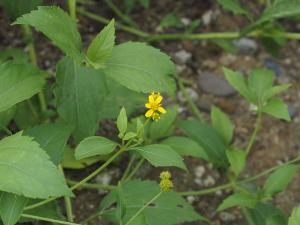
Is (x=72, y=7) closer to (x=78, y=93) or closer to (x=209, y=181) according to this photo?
(x=78, y=93)

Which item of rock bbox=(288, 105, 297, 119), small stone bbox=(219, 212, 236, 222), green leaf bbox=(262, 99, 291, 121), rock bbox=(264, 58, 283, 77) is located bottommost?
small stone bbox=(219, 212, 236, 222)

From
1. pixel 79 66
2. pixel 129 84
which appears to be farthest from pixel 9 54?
pixel 129 84

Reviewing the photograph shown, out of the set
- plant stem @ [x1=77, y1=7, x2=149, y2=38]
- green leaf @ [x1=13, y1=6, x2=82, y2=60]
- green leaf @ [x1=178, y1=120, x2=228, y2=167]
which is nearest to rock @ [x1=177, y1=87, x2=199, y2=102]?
plant stem @ [x1=77, y1=7, x2=149, y2=38]

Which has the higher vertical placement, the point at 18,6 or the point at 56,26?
the point at 18,6

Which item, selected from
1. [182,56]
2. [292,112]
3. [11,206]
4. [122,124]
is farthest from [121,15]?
[11,206]

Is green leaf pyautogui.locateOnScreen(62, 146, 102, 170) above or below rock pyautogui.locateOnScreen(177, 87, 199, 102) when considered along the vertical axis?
below

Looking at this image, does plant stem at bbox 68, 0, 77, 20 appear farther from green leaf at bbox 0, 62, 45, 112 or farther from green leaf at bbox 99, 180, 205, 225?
green leaf at bbox 99, 180, 205, 225
